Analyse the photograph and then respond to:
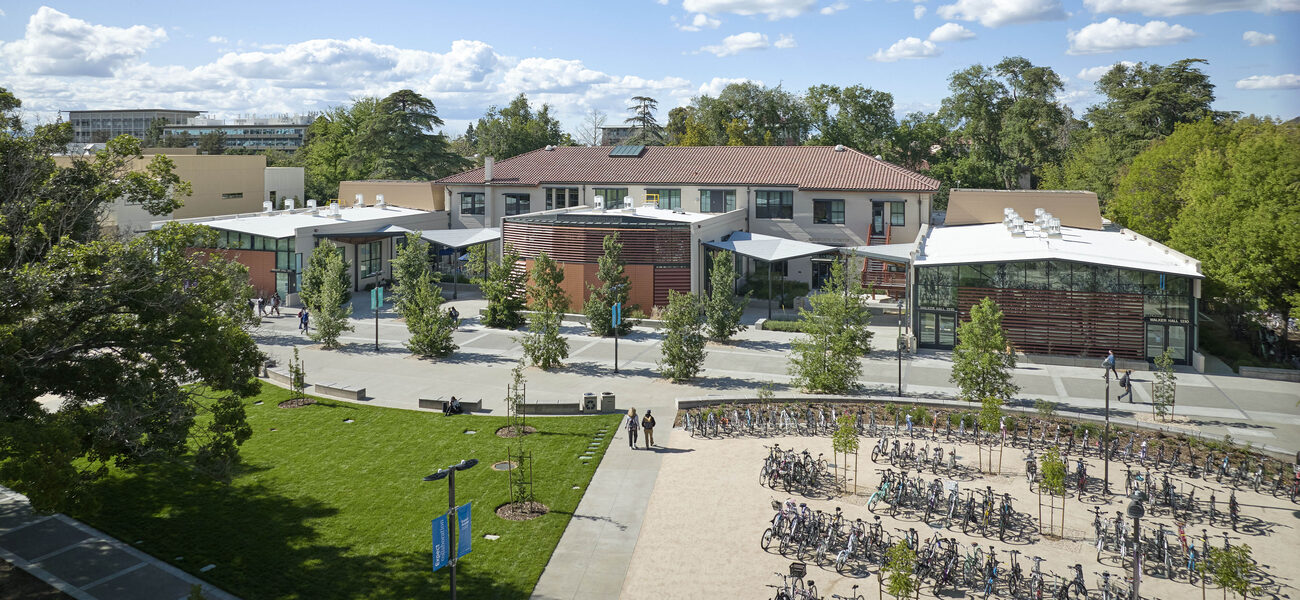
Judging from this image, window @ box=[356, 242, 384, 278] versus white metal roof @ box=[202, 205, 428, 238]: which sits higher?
white metal roof @ box=[202, 205, 428, 238]

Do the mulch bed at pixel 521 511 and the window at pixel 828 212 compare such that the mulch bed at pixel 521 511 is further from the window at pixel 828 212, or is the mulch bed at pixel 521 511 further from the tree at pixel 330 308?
the window at pixel 828 212

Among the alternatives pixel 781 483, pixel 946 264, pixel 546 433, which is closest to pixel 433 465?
pixel 546 433

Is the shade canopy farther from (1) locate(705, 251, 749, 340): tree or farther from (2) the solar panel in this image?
(2) the solar panel

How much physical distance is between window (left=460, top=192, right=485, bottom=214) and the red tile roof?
0.98m

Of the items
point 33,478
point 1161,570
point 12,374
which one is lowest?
point 1161,570

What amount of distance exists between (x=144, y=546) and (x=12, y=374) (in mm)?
4593

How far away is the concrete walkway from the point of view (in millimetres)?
15602

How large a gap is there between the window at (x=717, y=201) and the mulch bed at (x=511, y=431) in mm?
31418

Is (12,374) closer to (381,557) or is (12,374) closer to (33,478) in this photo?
(33,478)

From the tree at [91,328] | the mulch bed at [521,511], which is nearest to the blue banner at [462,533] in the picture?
the mulch bed at [521,511]

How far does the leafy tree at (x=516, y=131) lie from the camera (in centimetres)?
9086

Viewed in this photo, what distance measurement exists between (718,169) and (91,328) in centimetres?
4470

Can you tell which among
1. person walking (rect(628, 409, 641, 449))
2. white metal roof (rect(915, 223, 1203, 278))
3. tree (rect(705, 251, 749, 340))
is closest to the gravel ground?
person walking (rect(628, 409, 641, 449))

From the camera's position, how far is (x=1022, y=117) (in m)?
74.4
